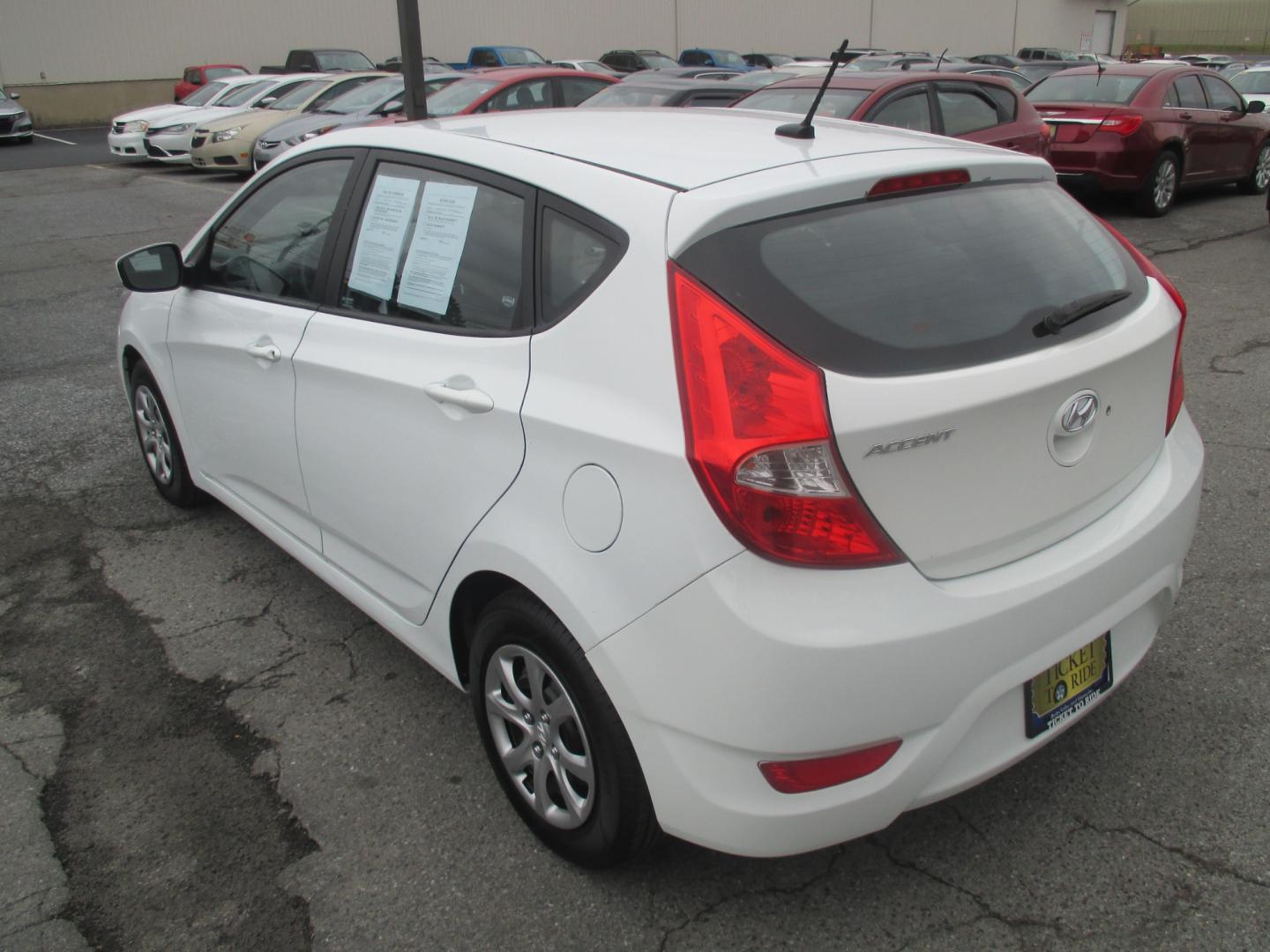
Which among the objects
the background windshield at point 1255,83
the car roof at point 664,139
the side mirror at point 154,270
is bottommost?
the background windshield at point 1255,83

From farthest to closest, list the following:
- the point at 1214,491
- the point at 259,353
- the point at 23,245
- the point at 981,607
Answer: the point at 23,245 < the point at 1214,491 < the point at 259,353 < the point at 981,607

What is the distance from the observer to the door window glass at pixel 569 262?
89.0 inches

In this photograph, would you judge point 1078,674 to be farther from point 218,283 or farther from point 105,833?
point 218,283

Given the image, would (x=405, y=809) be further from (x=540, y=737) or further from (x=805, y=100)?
(x=805, y=100)

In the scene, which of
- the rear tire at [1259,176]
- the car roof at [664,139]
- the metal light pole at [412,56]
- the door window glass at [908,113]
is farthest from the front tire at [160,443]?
the rear tire at [1259,176]

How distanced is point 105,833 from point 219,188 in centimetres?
1459

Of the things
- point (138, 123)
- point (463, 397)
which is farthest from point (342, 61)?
point (463, 397)

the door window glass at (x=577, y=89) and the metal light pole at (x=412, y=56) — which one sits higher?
the metal light pole at (x=412, y=56)

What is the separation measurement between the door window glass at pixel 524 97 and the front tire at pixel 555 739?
1072 cm

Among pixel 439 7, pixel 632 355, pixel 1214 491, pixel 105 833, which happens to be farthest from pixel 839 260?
pixel 439 7

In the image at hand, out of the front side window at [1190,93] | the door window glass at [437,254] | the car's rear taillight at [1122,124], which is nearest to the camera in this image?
the door window glass at [437,254]

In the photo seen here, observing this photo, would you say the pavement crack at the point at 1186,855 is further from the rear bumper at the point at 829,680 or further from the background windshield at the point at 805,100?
the background windshield at the point at 805,100

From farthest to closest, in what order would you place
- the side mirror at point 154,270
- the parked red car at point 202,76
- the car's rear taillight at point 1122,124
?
the parked red car at point 202,76 < the car's rear taillight at point 1122,124 < the side mirror at point 154,270

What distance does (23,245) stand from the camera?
11.3 metres
